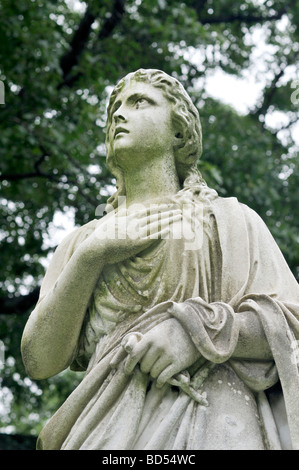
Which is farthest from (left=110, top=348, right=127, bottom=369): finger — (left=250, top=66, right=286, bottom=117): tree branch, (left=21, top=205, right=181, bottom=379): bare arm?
(left=250, top=66, right=286, bottom=117): tree branch

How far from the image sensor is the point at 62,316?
427 centimetres

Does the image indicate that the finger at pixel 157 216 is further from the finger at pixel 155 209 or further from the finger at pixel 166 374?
the finger at pixel 166 374

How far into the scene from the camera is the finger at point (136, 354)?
376 cm

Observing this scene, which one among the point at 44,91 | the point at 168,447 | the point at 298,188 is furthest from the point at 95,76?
the point at 168,447

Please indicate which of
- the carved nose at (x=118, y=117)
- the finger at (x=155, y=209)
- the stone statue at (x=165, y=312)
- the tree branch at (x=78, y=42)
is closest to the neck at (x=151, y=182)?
the stone statue at (x=165, y=312)

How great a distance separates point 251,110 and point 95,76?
11.3ft

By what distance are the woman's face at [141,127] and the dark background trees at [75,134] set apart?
4.49m

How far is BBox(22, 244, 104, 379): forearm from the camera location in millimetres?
4219

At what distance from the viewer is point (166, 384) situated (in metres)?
3.79

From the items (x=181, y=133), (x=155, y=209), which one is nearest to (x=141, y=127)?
(x=181, y=133)

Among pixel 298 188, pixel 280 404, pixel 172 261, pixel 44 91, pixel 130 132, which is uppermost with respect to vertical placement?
pixel 130 132

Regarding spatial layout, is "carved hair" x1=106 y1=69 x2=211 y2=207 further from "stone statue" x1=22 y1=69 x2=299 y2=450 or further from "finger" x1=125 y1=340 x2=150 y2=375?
"finger" x1=125 y1=340 x2=150 y2=375

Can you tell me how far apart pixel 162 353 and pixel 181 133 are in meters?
1.62

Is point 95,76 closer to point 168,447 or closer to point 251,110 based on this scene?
point 251,110
